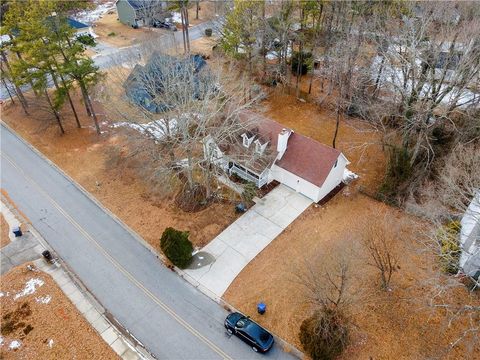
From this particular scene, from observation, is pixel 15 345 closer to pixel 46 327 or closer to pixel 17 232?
pixel 46 327

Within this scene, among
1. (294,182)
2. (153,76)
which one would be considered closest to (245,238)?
(294,182)

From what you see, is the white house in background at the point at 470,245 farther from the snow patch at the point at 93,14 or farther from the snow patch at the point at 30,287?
the snow patch at the point at 93,14

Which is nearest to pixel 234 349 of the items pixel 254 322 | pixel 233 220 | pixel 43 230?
pixel 254 322

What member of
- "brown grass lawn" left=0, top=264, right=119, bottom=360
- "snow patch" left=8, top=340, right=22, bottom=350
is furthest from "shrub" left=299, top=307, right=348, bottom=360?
"snow patch" left=8, top=340, right=22, bottom=350

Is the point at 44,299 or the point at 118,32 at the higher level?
the point at 118,32

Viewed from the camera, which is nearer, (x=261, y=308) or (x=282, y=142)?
(x=261, y=308)

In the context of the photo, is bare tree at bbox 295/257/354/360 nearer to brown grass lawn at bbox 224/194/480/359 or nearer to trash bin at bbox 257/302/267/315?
brown grass lawn at bbox 224/194/480/359

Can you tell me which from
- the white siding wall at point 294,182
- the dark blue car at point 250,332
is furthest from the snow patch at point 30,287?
the white siding wall at point 294,182
